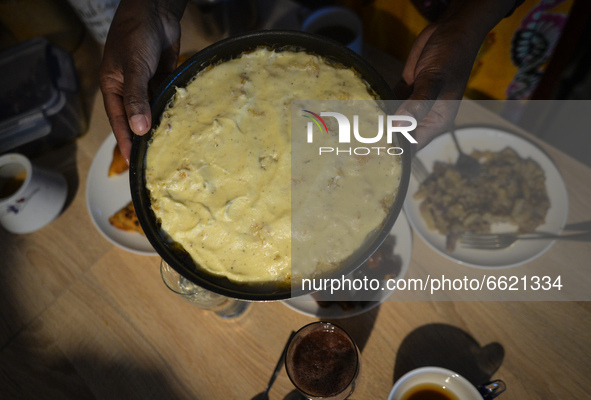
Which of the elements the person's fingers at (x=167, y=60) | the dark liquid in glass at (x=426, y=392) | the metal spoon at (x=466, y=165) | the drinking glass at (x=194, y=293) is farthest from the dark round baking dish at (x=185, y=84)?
the metal spoon at (x=466, y=165)

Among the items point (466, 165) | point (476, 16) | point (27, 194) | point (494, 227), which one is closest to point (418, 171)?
point (466, 165)

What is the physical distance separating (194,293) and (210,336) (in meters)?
0.23

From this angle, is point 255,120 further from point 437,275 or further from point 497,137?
point 497,137

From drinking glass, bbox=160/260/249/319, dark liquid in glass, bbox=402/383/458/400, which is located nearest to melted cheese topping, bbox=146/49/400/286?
drinking glass, bbox=160/260/249/319

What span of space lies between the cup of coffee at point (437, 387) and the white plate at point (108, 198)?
1.00 metres

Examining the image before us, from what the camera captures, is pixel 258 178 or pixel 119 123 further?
pixel 119 123

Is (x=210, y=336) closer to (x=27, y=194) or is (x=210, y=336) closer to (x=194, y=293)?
(x=194, y=293)

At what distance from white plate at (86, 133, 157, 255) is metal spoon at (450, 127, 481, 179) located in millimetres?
1260

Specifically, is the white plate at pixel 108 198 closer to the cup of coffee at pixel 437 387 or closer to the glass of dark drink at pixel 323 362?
the glass of dark drink at pixel 323 362

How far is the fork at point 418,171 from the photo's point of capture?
5.34ft

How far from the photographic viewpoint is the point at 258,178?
3.67 ft

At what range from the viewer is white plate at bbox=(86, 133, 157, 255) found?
62.9 inches

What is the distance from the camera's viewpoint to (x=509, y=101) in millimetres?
2162

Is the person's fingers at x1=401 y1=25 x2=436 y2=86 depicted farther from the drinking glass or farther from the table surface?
the drinking glass
